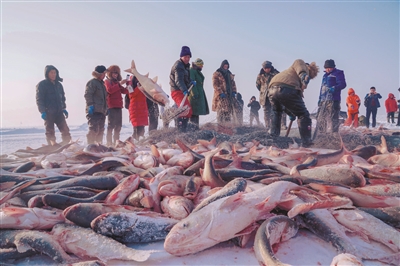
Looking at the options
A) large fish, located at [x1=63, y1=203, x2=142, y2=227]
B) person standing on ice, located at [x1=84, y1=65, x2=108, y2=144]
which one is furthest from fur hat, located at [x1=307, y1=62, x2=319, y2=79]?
large fish, located at [x1=63, y1=203, x2=142, y2=227]

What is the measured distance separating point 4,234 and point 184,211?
1432 mm

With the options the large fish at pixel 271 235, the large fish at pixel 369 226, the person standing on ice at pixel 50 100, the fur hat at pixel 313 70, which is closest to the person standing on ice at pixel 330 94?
the fur hat at pixel 313 70

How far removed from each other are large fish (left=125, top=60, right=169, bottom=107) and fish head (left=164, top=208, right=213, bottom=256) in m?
6.95

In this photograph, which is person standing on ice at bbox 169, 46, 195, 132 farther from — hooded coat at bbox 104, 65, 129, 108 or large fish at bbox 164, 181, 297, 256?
large fish at bbox 164, 181, 297, 256

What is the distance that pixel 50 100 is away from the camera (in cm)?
870

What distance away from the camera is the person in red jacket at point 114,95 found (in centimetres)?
931

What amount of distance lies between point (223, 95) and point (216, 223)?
30.9ft

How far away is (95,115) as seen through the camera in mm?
8773

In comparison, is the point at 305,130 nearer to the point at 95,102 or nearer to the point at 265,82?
the point at 265,82

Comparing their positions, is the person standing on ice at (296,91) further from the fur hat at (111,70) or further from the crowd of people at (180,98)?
the fur hat at (111,70)

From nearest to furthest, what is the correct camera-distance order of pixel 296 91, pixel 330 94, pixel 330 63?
pixel 296 91 < pixel 330 94 < pixel 330 63

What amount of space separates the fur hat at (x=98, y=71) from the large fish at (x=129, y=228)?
7.33 meters

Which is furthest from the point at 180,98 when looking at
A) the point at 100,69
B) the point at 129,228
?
the point at 129,228

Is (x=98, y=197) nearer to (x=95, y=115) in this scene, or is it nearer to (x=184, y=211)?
(x=184, y=211)
